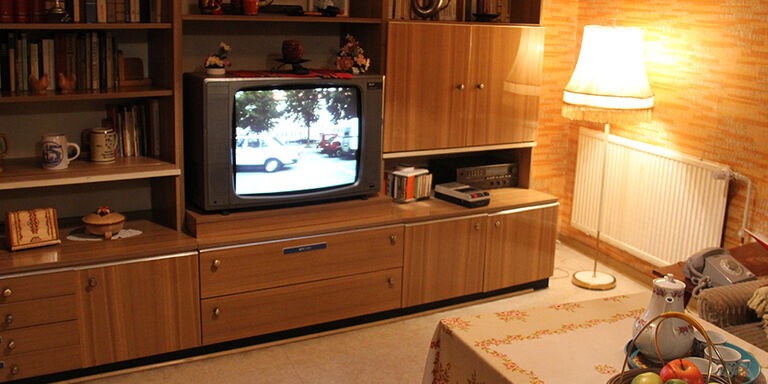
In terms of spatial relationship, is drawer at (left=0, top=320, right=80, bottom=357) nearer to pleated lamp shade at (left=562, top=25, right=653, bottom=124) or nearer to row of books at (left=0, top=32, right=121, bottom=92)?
row of books at (left=0, top=32, right=121, bottom=92)

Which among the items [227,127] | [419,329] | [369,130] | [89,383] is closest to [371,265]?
[419,329]

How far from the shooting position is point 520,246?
164 inches

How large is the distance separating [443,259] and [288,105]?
1.17 meters

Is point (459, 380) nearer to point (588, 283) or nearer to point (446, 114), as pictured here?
point (446, 114)

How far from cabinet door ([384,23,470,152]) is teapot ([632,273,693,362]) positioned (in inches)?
75.7

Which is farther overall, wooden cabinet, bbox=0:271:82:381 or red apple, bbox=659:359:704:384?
wooden cabinet, bbox=0:271:82:381

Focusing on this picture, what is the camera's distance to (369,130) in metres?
3.65

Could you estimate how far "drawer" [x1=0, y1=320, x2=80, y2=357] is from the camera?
296 centimetres

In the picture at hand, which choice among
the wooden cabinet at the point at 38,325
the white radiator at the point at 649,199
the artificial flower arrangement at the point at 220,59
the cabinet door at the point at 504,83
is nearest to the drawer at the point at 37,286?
the wooden cabinet at the point at 38,325

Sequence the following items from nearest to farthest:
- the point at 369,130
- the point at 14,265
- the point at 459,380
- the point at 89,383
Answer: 1. the point at 459,380
2. the point at 14,265
3. the point at 89,383
4. the point at 369,130

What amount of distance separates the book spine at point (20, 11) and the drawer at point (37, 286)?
102 cm

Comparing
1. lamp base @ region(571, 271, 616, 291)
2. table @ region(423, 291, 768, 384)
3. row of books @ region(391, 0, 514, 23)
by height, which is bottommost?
lamp base @ region(571, 271, 616, 291)

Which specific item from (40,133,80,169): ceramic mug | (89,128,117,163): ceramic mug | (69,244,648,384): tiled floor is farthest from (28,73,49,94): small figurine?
(69,244,648,384): tiled floor

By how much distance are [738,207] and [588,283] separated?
0.96 metres
